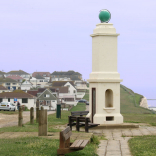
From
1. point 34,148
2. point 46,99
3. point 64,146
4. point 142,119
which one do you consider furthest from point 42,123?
point 46,99

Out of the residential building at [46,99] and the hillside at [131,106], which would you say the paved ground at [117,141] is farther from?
the residential building at [46,99]

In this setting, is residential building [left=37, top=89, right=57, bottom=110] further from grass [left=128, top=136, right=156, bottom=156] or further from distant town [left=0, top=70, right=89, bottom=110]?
grass [left=128, top=136, right=156, bottom=156]

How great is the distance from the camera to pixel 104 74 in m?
19.0

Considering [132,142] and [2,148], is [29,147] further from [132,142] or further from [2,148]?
[132,142]

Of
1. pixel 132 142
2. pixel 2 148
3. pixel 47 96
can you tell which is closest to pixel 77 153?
pixel 2 148

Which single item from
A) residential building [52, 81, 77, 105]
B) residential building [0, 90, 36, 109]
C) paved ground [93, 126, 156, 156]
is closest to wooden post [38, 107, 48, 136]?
paved ground [93, 126, 156, 156]

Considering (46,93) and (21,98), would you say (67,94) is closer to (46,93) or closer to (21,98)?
(46,93)

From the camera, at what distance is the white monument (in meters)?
19.0

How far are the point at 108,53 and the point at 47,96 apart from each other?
78.6 m

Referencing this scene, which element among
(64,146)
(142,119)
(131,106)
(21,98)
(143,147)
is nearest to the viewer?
(64,146)

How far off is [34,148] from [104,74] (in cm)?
884

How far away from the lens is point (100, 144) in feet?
42.8

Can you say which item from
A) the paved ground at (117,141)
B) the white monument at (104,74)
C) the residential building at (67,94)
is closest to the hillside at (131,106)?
the white monument at (104,74)

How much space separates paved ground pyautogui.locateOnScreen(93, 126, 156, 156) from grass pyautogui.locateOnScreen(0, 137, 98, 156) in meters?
0.41
